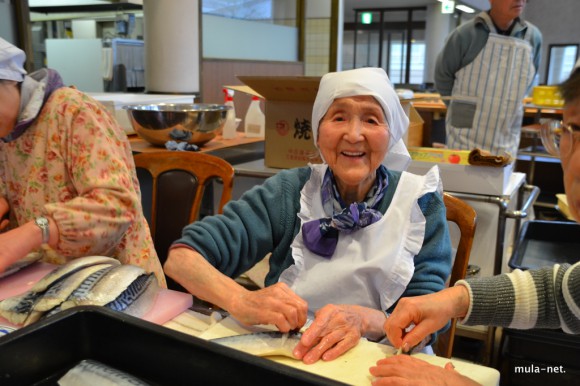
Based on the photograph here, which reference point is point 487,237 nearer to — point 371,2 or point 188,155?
point 188,155

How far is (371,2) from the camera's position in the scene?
13852 mm

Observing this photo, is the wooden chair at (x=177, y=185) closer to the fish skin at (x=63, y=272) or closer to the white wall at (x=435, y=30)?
the fish skin at (x=63, y=272)

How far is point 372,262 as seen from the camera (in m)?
1.44

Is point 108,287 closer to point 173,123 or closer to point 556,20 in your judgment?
point 173,123

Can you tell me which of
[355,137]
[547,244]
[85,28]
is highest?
[85,28]

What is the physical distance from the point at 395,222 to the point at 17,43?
3.43 meters

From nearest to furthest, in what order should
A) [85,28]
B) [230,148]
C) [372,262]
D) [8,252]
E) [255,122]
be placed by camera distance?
[8,252] → [372,262] → [230,148] → [255,122] → [85,28]

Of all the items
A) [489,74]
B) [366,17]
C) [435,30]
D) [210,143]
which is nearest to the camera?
[210,143]

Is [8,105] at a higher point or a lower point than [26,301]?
higher

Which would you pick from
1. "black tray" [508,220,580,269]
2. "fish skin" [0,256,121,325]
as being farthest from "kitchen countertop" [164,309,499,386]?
"black tray" [508,220,580,269]

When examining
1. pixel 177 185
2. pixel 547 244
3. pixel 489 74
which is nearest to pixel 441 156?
pixel 547 244

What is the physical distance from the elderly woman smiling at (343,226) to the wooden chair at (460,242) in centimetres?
10

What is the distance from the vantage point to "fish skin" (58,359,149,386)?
70cm

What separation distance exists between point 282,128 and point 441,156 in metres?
0.76
